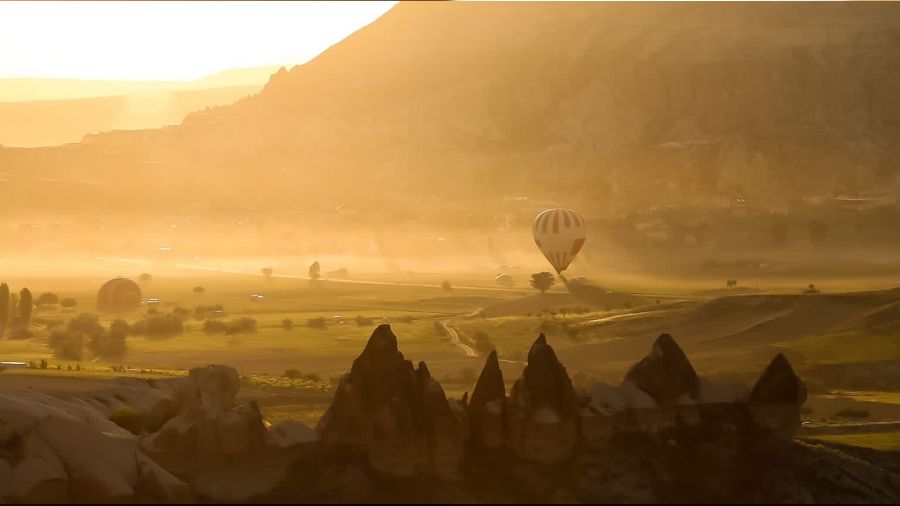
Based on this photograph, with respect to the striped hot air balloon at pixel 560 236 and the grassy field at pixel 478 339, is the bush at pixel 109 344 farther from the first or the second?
the striped hot air balloon at pixel 560 236

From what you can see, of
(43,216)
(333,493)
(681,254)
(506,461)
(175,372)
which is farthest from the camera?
(43,216)

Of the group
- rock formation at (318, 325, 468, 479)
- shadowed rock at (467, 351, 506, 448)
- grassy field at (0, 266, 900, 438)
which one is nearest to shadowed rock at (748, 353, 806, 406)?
shadowed rock at (467, 351, 506, 448)

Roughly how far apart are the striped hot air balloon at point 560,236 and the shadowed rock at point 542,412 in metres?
88.7

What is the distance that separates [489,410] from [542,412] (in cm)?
93

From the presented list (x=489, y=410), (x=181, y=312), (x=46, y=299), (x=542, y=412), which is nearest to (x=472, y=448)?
(x=489, y=410)

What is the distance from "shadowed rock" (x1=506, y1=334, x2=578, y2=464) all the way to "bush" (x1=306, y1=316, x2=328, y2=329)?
2378 inches

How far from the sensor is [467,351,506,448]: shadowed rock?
24.3m

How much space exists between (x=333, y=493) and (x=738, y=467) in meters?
7.19

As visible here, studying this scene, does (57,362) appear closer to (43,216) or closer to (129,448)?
(129,448)

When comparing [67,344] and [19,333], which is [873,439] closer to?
[67,344]

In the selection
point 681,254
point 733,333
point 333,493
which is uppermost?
point 681,254

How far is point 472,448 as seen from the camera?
24.2 metres

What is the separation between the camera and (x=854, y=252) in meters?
159

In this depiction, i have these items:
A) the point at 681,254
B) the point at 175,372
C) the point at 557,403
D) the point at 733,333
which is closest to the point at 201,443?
the point at 557,403
